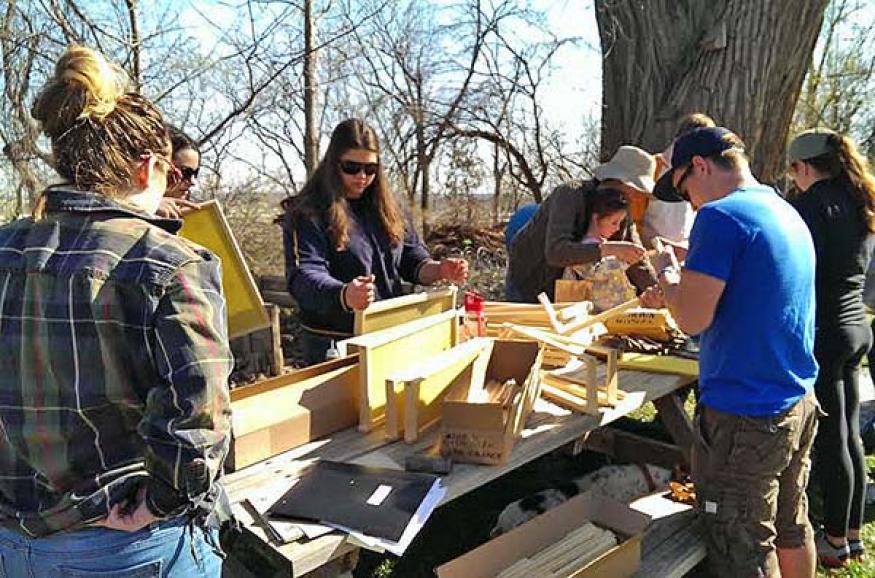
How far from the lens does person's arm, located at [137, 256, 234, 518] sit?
1.15 meters

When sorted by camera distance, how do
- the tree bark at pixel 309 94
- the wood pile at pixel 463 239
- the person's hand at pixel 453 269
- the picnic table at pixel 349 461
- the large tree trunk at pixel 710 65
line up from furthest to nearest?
the wood pile at pixel 463 239 < the tree bark at pixel 309 94 < the large tree trunk at pixel 710 65 < the person's hand at pixel 453 269 < the picnic table at pixel 349 461

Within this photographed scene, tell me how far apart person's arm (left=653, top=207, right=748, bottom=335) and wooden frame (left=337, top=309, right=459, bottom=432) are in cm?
78

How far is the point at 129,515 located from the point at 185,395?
24 cm

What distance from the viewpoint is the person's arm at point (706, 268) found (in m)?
1.91

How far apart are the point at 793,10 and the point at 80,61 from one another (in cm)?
534

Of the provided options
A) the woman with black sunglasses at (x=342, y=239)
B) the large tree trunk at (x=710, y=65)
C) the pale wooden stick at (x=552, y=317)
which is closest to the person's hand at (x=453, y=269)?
the woman with black sunglasses at (x=342, y=239)

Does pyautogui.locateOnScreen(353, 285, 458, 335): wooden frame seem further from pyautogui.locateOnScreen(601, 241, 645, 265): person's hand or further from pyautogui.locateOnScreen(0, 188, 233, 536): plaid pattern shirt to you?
pyautogui.locateOnScreen(0, 188, 233, 536): plaid pattern shirt

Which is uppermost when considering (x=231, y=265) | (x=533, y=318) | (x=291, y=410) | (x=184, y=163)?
(x=184, y=163)

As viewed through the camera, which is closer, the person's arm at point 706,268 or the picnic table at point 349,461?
the picnic table at point 349,461

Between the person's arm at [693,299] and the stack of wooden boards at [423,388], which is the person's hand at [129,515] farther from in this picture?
the person's arm at [693,299]

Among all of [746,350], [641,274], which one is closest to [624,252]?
[641,274]

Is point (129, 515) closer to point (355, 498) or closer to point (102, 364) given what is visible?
point (102, 364)

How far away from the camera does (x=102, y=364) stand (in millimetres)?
1153

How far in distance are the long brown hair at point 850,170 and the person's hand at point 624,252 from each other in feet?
2.43
